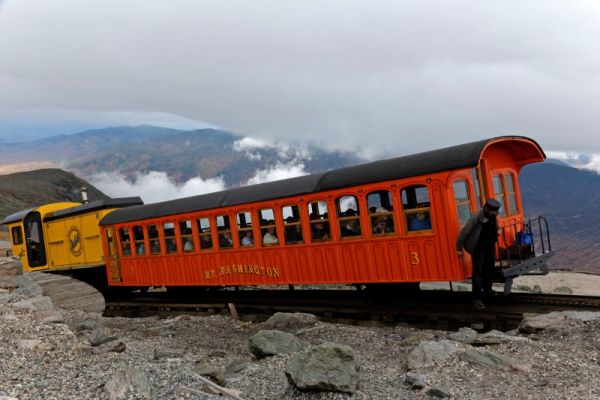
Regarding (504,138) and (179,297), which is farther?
(179,297)

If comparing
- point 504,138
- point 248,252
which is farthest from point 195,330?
point 504,138

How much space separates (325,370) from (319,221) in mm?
5861

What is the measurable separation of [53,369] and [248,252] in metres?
6.96

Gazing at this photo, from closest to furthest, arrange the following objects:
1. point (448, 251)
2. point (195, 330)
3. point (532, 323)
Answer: point (532, 323)
point (448, 251)
point (195, 330)

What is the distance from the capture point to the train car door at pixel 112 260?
737 inches

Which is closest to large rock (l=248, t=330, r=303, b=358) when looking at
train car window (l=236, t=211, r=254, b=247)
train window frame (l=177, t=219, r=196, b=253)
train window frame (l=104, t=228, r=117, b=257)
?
train car window (l=236, t=211, r=254, b=247)

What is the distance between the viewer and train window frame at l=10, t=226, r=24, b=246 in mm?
23547

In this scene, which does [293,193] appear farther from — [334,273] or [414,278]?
[414,278]

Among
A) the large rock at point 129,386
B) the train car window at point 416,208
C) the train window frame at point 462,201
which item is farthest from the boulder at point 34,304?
the train window frame at point 462,201

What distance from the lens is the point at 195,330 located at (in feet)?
44.1

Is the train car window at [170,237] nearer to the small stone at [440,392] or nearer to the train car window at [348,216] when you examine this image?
the train car window at [348,216]

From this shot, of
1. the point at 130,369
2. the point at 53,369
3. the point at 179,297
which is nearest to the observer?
the point at 130,369

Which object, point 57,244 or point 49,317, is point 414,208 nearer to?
point 49,317

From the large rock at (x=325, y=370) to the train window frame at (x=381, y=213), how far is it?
4576 mm
